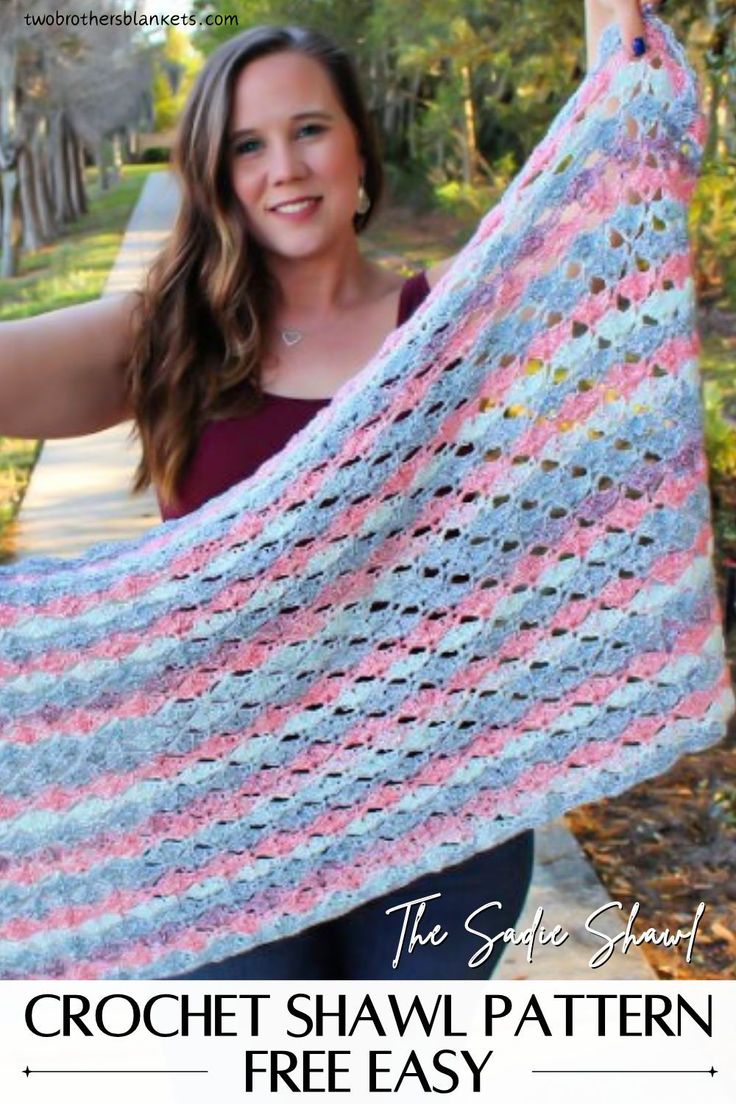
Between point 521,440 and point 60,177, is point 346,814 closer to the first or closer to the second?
point 521,440

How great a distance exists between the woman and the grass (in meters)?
3.03

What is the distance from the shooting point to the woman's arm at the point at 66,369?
1187mm

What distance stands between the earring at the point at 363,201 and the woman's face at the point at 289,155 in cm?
9

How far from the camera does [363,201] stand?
1.39 meters

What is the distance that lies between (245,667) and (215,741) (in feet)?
0.26

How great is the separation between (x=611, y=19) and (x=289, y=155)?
0.31 m

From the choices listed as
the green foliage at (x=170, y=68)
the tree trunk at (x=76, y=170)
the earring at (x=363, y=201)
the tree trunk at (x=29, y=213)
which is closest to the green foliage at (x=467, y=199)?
the green foliage at (x=170, y=68)

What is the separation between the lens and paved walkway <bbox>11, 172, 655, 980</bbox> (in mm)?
2014

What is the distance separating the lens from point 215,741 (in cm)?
122

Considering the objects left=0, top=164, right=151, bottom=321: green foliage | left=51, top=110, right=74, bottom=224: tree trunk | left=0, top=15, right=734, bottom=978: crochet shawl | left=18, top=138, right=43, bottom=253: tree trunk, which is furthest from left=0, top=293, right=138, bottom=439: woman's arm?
left=18, top=138, right=43, bottom=253: tree trunk

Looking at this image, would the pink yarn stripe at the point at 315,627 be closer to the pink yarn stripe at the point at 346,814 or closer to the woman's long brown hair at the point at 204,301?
the pink yarn stripe at the point at 346,814

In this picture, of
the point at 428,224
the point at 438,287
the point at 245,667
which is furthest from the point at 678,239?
the point at 428,224

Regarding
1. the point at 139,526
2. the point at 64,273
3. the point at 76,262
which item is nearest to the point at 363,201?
the point at 139,526

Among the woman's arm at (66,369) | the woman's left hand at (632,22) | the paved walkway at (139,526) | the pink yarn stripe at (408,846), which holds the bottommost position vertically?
the paved walkway at (139,526)
